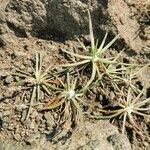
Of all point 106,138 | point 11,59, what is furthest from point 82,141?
point 11,59

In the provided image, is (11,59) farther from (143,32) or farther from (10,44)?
(143,32)

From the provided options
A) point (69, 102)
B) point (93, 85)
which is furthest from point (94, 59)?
point (69, 102)

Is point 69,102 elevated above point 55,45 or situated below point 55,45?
below

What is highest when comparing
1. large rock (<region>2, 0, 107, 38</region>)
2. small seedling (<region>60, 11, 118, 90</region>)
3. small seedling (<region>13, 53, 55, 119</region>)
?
large rock (<region>2, 0, 107, 38</region>)

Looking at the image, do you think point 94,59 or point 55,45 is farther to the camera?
point 55,45

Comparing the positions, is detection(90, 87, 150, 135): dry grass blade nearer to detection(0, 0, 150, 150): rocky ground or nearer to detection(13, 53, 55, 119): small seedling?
detection(0, 0, 150, 150): rocky ground

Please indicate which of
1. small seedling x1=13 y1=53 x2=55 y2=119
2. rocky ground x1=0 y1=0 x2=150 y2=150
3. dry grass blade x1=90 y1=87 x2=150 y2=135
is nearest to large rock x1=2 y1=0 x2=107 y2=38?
rocky ground x1=0 y1=0 x2=150 y2=150

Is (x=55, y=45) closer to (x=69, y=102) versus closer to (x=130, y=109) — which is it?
(x=69, y=102)
